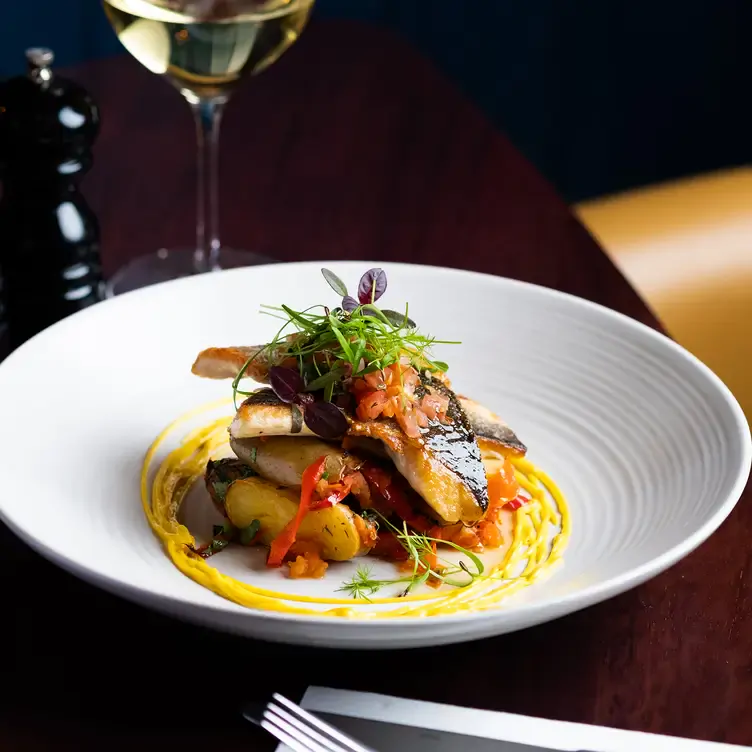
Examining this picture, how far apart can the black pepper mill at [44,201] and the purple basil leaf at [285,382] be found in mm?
859

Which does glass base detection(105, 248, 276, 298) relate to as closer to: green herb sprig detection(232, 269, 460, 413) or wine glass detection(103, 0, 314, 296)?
wine glass detection(103, 0, 314, 296)

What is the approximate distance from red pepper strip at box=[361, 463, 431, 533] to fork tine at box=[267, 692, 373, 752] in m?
0.49

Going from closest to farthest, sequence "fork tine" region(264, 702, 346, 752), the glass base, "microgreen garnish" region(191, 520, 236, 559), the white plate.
Result: "fork tine" region(264, 702, 346, 752), the white plate, "microgreen garnish" region(191, 520, 236, 559), the glass base

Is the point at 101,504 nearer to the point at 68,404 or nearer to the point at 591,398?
the point at 68,404

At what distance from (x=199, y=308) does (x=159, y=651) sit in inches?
34.3

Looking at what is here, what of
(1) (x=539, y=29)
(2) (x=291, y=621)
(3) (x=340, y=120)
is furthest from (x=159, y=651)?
(1) (x=539, y=29)

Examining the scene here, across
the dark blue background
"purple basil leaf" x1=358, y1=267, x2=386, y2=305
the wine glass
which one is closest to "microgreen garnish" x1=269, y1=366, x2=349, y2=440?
"purple basil leaf" x1=358, y1=267, x2=386, y2=305

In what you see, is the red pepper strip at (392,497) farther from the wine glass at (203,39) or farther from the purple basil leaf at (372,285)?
Answer: the wine glass at (203,39)

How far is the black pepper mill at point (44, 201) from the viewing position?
8.02 feet

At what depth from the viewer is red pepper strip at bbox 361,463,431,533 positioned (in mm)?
1875

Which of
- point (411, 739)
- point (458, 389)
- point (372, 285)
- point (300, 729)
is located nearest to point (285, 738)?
point (300, 729)

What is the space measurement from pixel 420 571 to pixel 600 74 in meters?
4.70

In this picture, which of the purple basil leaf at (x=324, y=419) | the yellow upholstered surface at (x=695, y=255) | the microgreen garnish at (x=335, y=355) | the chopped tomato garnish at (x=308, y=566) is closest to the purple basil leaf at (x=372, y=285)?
the microgreen garnish at (x=335, y=355)

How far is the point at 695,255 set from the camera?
3564mm
